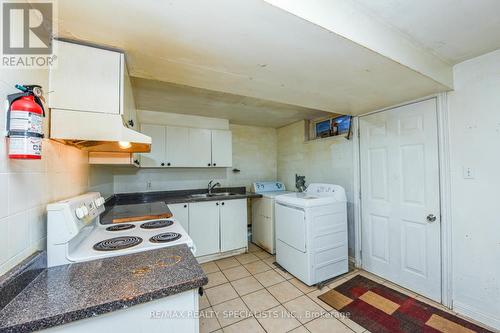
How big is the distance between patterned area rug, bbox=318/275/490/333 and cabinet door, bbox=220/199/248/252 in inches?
56.1

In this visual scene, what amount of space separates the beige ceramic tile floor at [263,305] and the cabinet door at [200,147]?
153cm

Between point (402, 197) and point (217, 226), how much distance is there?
2.33 metres

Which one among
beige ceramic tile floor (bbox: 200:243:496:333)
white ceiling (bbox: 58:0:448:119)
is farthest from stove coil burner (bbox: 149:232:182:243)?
white ceiling (bbox: 58:0:448:119)

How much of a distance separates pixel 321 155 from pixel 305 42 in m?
2.28

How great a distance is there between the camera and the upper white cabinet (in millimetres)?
2992

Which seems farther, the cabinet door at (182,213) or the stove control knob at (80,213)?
the cabinet door at (182,213)

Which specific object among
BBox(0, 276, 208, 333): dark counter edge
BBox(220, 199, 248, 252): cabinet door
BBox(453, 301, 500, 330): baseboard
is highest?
BBox(0, 276, 208, 333): dark counter edge

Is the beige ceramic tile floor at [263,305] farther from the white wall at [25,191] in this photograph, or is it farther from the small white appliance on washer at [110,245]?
the white wall at [25,191]

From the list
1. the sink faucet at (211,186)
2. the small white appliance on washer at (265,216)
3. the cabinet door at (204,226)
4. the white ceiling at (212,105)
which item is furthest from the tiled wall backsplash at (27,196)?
the small white appliance on washer at (265,216)

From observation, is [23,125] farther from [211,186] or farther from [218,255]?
[211,186]

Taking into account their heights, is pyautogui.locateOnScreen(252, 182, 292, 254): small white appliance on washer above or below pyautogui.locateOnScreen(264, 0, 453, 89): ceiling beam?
below

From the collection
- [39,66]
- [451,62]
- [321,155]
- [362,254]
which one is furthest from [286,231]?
[39,66]

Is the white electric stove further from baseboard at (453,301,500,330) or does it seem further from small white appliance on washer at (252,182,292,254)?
baseboard at (453,301,500,330)

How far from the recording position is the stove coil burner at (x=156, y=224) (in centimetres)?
166
